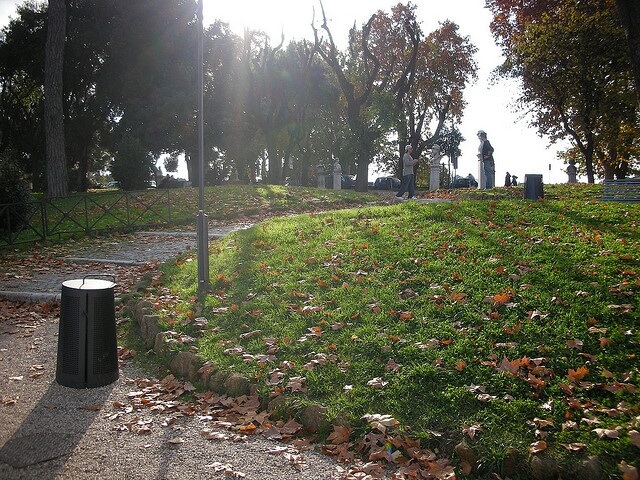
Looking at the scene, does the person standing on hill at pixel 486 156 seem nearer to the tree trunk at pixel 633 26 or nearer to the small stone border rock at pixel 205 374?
the tree trunk at pixel 633 26

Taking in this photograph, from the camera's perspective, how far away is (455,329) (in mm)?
5754

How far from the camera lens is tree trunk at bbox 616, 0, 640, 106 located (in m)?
9.43

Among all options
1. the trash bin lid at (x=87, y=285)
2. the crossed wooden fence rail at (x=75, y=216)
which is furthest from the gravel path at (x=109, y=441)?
the crossed wooden fence rail at (x=75, y=216)

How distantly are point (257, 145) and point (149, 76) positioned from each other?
871cm

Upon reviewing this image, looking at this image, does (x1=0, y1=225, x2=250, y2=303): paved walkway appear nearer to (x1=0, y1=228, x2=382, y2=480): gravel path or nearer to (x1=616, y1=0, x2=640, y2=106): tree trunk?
(x1=0, y1=228, x2=382, y2=480): gravel path

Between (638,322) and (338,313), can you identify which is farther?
(338,313)

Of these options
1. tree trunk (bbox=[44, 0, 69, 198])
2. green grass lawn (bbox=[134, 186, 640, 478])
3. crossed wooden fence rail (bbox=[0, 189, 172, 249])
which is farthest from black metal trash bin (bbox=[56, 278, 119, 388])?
tree trunk (bbox=[44, 0, 69, 198])

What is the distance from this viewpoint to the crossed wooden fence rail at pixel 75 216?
1484 centimetres

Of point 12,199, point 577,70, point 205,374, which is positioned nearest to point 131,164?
point 12,199

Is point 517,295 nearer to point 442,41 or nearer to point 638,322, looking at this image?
point 638,322

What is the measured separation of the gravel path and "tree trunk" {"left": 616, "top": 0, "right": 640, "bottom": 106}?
346 inches

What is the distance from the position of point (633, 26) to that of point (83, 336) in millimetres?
9657

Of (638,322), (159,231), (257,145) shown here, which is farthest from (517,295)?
(257,145)

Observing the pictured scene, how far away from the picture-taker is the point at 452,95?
4006 cm
